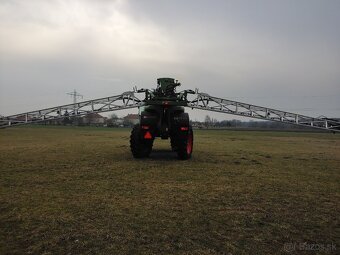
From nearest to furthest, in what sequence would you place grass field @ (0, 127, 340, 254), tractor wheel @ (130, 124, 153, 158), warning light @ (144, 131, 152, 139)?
1. grass field @ (0, 127, 340, 254)
2. warning light @ (144, 131, 152, 139)
3. tractor wheel @ (130, 124, 153, 158)

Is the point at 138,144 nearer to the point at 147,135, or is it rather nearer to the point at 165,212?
the point at 147,135

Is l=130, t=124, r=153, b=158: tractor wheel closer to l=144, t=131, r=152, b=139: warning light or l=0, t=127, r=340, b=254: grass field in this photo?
l=144, t=131, r=152, b=139: warning light

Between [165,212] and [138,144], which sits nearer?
[165,212]

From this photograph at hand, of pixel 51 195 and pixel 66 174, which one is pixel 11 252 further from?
pixel 66 174

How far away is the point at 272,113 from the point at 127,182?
25.6m

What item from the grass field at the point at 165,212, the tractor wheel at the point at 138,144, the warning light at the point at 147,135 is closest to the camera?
the grass field at the point at 165,212

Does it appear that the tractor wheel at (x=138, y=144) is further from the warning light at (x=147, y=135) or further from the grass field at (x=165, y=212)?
the grass field at (x=165, y=212)

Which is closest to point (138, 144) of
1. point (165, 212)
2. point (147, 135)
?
point (147, 135)

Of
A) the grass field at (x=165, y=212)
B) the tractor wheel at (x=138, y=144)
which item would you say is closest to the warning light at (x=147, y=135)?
the tractor wheel at (x=138, y=144)

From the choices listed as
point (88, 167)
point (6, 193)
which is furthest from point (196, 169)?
point (6, 193)

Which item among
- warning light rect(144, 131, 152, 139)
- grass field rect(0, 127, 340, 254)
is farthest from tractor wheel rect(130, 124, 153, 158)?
grass field rect(0, 127, 340, 254)

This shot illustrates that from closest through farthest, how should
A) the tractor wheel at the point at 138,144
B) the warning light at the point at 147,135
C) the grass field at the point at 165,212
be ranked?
the grass field at the point at 165,212 → the warning light at the point at 147,135 → the tractor wheel at the point at 138,144

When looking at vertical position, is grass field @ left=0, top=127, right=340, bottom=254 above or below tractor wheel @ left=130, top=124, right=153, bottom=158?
below

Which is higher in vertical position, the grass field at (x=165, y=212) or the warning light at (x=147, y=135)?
the warning light at (x=147, y=135)
